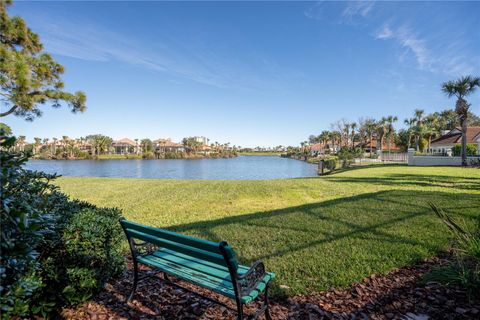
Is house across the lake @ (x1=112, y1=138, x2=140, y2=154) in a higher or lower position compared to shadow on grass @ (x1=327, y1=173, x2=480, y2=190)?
higher

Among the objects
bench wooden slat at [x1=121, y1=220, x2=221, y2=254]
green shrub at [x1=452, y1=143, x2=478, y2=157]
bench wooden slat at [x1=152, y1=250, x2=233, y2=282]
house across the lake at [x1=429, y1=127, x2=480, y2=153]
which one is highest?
house across the lake at [x1=429, y1=127, x2=480, y2=153]

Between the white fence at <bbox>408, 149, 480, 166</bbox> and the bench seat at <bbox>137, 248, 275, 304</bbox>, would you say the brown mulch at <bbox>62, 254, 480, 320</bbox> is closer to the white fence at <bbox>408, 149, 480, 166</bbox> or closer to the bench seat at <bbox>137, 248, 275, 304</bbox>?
the bench seat at <bbox>137, 248, 275, 304</bbox>

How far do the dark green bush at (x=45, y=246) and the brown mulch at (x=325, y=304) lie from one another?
Result: 27 cm

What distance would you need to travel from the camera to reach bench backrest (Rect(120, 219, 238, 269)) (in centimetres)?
198

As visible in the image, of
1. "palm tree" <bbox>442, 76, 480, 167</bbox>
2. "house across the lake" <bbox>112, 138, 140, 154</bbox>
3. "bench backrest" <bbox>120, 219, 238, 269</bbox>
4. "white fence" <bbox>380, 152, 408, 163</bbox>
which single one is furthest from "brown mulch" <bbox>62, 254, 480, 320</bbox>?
"house across the lake" <bbox>112, 138, 140, 154</bbox>

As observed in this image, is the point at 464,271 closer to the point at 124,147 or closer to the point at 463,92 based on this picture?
the point at 463,92

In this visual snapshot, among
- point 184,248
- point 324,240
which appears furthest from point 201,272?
point 324,240

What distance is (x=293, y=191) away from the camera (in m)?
10.8

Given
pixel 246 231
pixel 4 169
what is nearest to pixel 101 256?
pixel 4 169

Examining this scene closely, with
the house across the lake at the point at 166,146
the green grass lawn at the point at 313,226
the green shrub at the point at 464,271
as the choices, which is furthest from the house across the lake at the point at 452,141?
the house across the lake at the point at 166,146

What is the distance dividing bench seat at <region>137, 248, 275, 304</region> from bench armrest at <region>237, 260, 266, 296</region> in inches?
1.3

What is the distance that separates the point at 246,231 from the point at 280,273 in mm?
2036

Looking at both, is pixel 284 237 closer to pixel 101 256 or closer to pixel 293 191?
pixel 101 256

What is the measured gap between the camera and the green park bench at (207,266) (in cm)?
206
